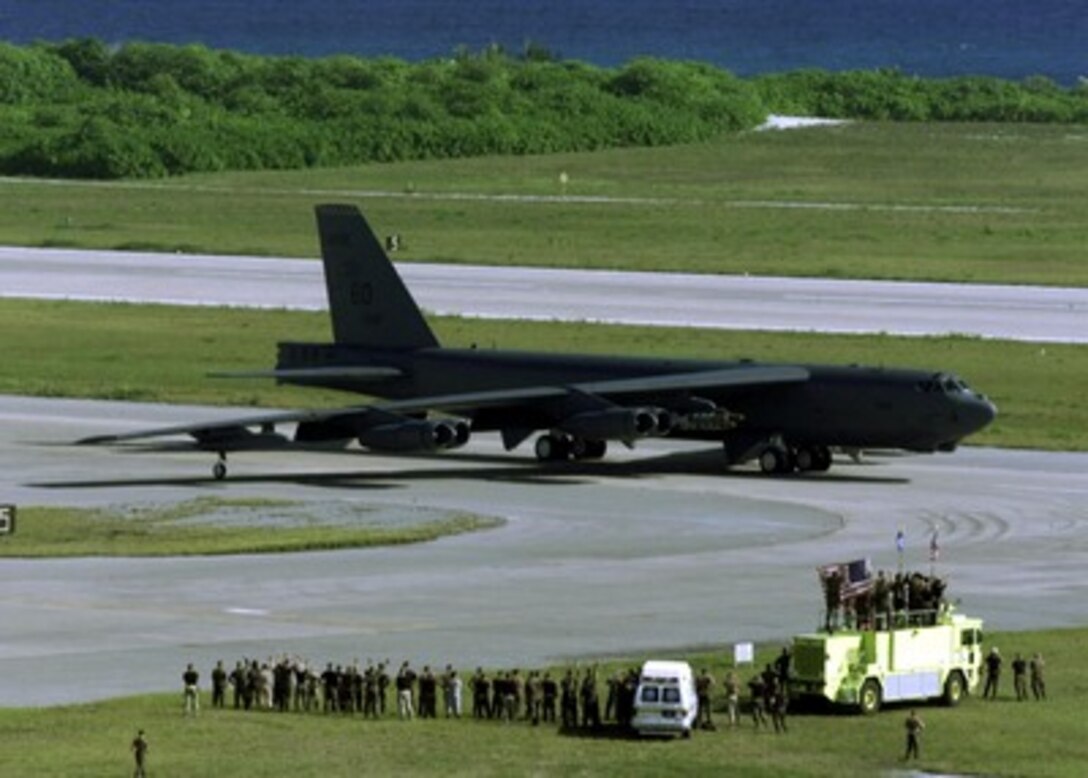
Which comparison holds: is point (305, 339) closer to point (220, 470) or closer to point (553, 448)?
point (553, 448)

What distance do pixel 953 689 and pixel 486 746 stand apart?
906 centimetres

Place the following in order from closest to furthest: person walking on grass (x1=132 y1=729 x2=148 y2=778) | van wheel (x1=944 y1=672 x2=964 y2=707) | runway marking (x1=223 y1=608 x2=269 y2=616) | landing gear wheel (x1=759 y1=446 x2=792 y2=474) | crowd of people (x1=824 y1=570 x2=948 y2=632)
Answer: person walking on grass (x1=132 y1=729 x2=148 y2=778)
crowd of people (x1=824 y1=570 x2=948 y2=632)
van wheel (x1=944 y1=672 x2=964 y2=707)
runway marking (x1=223 y1=608 x2=269 y2=616)
landing gear wheel (x1=759 y1=446 x2=792 y2=474)

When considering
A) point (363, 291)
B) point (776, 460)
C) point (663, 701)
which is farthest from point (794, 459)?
point (663, 701)

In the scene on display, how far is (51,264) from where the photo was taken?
128 m

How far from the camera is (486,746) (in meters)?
47.1

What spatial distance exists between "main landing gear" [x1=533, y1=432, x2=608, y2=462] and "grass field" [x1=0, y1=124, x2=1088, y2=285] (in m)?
42.7

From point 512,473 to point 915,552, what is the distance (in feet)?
53.7

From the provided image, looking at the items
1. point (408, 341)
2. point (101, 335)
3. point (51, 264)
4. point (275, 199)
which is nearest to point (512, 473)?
point (408, 341)

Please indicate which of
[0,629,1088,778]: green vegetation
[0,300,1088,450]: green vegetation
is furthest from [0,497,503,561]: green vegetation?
[0,300,1088,450]: green vegetation

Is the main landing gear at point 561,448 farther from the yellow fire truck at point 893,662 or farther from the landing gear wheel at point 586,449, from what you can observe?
the yellow fire truck at point 893,662

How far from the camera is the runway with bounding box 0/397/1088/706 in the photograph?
55.2 m

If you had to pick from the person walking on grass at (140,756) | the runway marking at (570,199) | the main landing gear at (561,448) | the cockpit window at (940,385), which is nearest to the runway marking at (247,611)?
the person walking on grass at (140,756)

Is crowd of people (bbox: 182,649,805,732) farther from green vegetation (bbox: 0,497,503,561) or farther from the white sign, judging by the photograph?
the white sign

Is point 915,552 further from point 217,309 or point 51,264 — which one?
point 51,264
